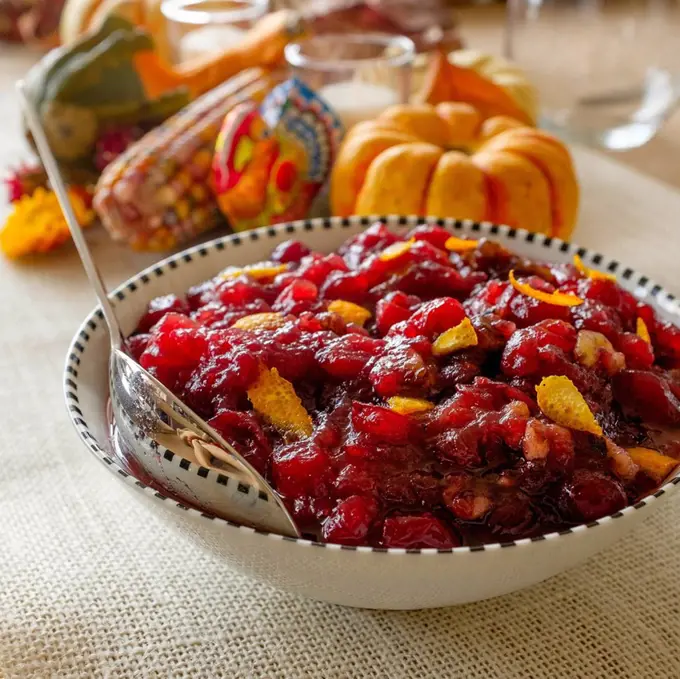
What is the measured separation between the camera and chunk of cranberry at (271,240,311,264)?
1710mm

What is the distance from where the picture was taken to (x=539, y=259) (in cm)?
175

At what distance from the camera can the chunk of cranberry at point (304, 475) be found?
1.16m

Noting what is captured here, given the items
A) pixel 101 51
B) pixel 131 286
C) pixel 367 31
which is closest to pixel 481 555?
pixel 131 286

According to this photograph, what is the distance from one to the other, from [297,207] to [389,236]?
2.49 feet

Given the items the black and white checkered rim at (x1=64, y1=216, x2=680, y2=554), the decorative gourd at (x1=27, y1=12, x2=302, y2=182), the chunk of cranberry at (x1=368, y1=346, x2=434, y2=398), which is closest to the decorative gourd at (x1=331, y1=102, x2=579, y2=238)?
the black and white checkered rim at (x1=64, y1=216, x2=680, y2=554)

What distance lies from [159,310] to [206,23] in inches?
72.8

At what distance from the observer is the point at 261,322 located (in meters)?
1.40

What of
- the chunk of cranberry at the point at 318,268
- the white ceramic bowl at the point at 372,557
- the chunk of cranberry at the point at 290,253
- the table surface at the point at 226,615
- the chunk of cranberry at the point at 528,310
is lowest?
the table surface at the point at 226,615

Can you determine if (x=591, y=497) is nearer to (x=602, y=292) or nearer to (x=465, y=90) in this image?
(x=602, y=292)

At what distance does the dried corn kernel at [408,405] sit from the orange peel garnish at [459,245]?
466 mm

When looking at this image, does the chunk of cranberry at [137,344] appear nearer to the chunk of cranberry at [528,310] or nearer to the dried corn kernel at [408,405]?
the dried corn kernel at [408,405]

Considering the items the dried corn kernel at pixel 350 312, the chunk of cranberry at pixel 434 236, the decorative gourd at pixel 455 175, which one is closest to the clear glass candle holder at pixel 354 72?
the decorative gourd at pixel 455 175

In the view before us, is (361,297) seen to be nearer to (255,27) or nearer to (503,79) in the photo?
(503,79)

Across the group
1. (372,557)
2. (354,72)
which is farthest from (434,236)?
(354,72)
